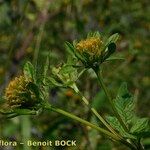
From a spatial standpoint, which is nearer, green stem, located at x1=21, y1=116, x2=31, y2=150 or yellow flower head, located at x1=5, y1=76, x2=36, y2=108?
yellow flower head, located at x1=5, y1=76, x2=36, y2=108

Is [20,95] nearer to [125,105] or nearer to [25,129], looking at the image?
[125,105]

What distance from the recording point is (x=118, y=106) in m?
0.72

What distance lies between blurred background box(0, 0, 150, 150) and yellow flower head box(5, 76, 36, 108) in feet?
1.43

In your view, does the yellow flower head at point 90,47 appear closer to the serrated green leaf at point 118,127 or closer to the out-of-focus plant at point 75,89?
the out-of-focus plant at point 75,89

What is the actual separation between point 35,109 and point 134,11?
104 inches

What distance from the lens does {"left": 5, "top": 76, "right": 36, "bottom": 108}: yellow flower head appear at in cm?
72

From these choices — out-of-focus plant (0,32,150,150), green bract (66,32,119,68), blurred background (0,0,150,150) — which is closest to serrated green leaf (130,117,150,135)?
out-of-focus plant (0,32,150,150)

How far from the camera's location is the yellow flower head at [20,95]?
0.72 meters

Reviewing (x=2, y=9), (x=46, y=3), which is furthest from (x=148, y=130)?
(x=2, y=9)

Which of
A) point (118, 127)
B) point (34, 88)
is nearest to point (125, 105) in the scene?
point (118, 127)

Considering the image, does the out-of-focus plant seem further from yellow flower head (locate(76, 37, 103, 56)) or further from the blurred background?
the blurred background

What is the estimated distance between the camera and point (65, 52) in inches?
97.3

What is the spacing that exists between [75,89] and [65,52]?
173 cm

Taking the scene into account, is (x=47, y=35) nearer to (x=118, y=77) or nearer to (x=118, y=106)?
(x=118, y=77)
